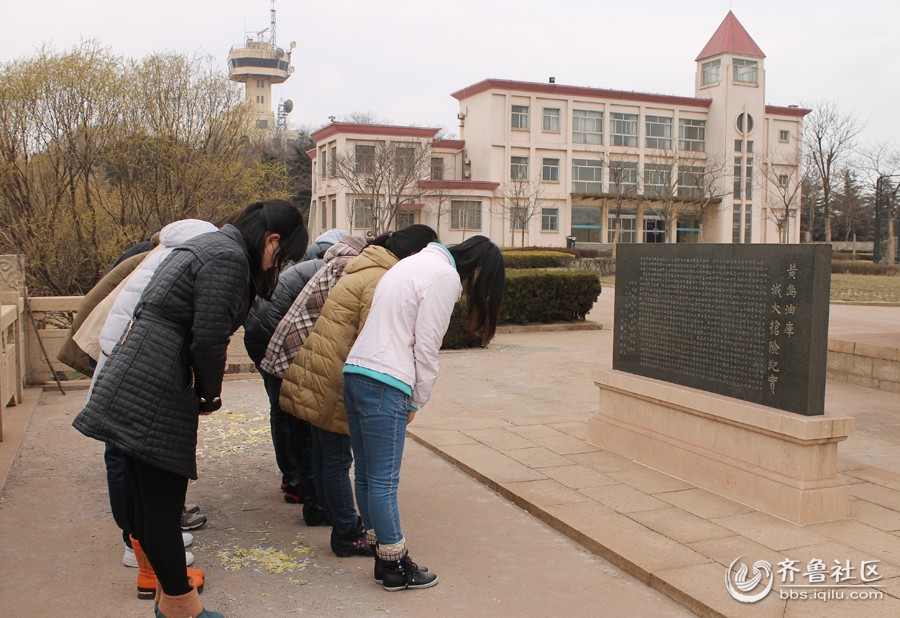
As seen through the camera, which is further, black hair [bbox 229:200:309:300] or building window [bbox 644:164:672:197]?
building window [bbox 644:164:672:197]

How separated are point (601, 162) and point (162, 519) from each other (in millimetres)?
49176

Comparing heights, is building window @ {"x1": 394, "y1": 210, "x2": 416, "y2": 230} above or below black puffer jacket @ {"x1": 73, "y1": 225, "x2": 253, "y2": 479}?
above

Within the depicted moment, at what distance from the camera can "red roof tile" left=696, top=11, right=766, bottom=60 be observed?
168 feet

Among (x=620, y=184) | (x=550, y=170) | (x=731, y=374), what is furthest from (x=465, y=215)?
(x=731, y=374)

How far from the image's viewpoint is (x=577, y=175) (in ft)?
165

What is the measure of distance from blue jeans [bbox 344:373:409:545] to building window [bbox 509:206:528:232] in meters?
42.7

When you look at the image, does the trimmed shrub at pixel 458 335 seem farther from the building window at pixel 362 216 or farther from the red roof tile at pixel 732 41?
the red roof tile at pixel 732 41

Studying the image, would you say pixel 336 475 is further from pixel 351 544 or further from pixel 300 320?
pixel 300 320

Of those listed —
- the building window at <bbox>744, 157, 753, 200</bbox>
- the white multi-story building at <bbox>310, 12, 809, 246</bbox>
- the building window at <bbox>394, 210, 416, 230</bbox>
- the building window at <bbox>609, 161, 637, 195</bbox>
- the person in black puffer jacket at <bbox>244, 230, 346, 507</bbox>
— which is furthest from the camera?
the building window at <bbox>744, 157, 753, 200</bbox>

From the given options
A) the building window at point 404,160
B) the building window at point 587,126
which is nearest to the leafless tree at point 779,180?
the building window at point 587,126

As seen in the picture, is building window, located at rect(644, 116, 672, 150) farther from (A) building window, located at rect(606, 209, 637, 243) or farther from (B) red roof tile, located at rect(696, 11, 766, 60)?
(B) red roof tile, located at rect(696, 11, 766, 60)

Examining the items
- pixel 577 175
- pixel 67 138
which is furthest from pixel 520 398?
pixel 577 175

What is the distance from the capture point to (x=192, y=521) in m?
4.49

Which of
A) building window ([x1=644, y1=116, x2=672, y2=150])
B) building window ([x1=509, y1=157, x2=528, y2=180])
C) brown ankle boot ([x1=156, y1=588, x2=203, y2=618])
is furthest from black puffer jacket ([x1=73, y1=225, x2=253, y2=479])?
building window ([x1=644, y1=116, x2=672, y2=150])
